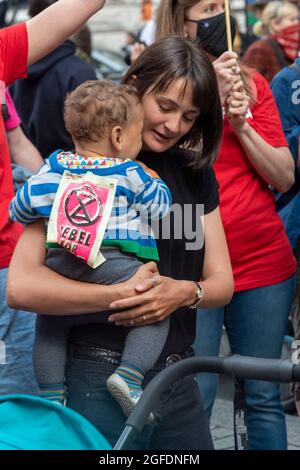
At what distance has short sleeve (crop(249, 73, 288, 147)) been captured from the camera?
357 centimetres

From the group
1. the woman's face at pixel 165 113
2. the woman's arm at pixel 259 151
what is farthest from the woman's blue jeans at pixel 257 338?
the woman's face at pixel 165 113

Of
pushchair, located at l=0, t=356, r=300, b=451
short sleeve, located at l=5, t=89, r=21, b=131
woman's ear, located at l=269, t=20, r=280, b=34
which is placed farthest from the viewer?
woman's ear, located at l=269, t=20, r=280, b=34

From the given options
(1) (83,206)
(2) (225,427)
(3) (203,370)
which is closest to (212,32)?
(1) (83,206)

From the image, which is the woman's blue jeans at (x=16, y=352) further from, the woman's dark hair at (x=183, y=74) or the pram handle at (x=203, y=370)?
the pram handle at (x=203, y=370)

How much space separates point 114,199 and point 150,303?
0.90ft

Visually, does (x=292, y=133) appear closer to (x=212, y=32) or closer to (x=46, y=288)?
(x=212, y=32)

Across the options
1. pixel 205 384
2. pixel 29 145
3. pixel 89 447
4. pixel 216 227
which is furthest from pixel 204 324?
pixel 89 447

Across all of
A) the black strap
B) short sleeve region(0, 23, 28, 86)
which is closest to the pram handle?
the black strap

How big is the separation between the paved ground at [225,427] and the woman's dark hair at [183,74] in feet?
6.20

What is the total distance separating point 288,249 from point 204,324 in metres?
0.43

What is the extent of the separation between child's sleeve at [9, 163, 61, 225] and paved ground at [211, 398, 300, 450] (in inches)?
83.2

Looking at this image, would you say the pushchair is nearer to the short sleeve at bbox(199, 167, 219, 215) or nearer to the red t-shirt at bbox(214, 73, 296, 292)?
the short sleeve at bbox(199, 167, 219, 215)

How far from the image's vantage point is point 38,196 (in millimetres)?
2459

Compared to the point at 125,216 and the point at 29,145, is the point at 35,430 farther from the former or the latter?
the point at 29,145
